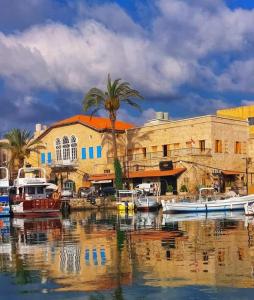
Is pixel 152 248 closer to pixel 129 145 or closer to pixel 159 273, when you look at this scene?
pixel 159 273

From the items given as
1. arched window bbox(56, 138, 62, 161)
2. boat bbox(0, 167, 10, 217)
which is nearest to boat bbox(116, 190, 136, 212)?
boat bbox(0, 167, 10, 217)

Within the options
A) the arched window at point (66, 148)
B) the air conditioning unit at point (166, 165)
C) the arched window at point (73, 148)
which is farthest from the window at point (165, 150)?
the arched window at point (66, 148)

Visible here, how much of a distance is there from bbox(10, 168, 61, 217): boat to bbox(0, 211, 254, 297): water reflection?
732 inches

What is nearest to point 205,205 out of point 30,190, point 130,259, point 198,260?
point 30,190

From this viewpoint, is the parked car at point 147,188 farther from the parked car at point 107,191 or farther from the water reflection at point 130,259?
the water reflection at point 130,259

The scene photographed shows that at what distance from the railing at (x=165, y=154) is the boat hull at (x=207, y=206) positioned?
13.8m

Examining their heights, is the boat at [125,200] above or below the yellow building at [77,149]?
below

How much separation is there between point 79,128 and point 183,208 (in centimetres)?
2896

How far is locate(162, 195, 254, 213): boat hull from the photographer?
43.9 m

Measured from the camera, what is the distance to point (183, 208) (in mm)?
44219

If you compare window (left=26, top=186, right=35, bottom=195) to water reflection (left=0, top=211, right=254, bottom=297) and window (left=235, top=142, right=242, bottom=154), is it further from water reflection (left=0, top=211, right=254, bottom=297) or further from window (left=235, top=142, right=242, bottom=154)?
window (left=235, top=142, right=242, bottom=154)

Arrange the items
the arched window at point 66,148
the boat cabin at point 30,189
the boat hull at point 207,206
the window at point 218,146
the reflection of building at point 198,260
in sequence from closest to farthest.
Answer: the reflection of building at point 198,260, the boat hull at point 207,206, the boat cabin at point 30,189, the window at point 218,146, the arched window at point 66,148

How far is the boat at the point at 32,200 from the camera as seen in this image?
152ft

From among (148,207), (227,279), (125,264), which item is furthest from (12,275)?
(148,207)
